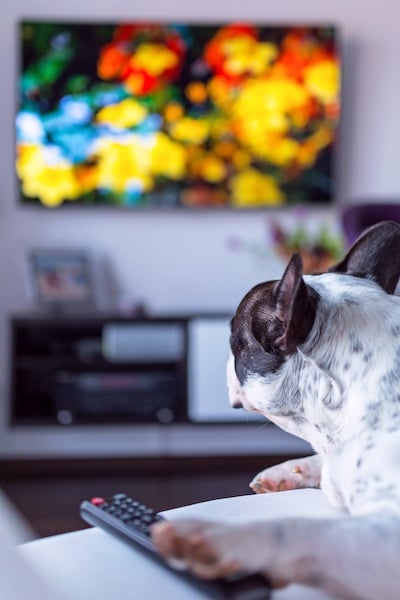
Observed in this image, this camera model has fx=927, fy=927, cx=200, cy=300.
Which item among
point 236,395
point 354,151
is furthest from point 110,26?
point 236,395

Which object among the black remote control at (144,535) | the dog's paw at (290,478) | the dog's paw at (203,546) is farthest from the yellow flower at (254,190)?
the dog's paw at (203,546)

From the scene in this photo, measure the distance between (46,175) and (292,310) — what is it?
11.4ft

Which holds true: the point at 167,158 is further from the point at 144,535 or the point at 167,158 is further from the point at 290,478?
the point at 144,535

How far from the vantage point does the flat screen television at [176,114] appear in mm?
4426

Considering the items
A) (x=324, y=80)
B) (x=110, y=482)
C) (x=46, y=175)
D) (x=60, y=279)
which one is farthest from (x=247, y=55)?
(x=110, y=482)

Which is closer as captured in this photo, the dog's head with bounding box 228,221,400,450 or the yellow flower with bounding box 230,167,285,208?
the dog's head with bounding box 228,221,400,450

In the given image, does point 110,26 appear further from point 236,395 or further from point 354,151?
point 236,395

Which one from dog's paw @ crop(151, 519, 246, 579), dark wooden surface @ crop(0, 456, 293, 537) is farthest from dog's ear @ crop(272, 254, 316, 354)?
dark wooden surface @ crop(0, 456, 293, 537)

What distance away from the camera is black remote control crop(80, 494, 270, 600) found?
2.97ft

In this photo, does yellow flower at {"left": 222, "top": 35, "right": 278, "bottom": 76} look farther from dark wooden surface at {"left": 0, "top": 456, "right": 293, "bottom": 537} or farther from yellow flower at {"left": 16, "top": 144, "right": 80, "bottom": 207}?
dark wooden surface at {"left": 0, "top": 456, "right": 293, "bottom": 537}

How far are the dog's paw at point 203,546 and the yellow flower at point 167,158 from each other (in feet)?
12.2

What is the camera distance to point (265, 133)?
457 cm

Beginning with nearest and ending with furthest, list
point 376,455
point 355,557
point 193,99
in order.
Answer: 1. point 355,557
2. point 376,455
3. point 193,99

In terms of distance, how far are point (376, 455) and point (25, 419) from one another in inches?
128
